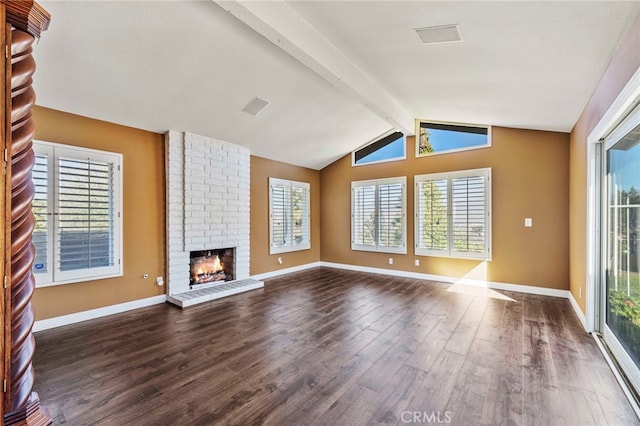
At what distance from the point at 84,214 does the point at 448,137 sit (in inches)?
236

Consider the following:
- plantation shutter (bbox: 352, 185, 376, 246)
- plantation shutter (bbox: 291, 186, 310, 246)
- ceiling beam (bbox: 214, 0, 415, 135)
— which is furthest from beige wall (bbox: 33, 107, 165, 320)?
plantation shutter (bbox: 352, 185, 376, 246)

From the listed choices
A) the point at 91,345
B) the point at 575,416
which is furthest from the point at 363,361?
the point at 91,345

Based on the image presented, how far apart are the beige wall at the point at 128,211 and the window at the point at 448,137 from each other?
4.78m

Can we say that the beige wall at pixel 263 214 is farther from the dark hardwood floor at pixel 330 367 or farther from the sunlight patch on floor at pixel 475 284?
the sunlight patch on floor at pixel 475 284

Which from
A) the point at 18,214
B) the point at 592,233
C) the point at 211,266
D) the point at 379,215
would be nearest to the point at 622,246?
the point at 592,233

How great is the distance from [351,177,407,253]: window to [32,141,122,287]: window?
461 centimetres

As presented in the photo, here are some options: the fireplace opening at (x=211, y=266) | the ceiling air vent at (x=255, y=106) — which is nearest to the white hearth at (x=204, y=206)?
the fireplace opening at (x=211, y=266)

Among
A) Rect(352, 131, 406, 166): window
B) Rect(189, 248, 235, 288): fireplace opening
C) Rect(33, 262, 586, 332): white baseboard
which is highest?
Rect(352, 131, 406, 166): window

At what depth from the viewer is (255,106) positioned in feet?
13.7

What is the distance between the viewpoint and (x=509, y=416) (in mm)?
1883

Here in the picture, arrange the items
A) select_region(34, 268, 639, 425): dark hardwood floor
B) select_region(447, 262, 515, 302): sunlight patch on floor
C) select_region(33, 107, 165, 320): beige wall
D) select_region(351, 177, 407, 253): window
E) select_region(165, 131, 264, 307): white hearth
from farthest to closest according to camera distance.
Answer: select_region(351, 177, 407, 253): window
select_region(447, 262, 515, 302): sunlight patch on floor
select_region(165, 131, 264, 307): white hearth
select_region(33, 107, 165, 320): beige wall
select_region(34, 268, 639, 425): dark hardwood floor

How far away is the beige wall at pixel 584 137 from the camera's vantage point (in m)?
2.01

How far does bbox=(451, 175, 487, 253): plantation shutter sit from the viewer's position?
5.14 m

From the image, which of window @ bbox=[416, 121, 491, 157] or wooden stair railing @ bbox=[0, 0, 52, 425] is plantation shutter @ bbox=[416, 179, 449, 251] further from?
wooden stair railing @ bbox=[0, 0, 52, 425]
